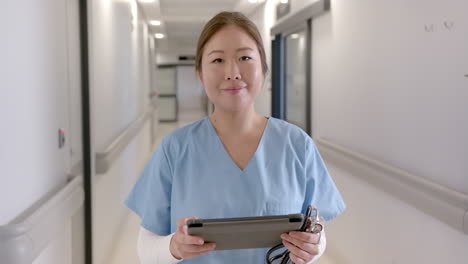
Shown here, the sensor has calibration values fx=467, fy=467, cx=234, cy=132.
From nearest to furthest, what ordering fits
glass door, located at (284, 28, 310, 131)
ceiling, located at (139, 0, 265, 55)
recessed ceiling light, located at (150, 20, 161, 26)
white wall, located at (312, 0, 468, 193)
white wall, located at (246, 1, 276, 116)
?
white wall, located at (312, 0, 468, 193)
glass door, located at (284, 28, 310, 131)
white wall, located at (246, 1, 276, 116)
ceiling, located at (139, 0, 265, 55)
recessed ceiling light, located at (150, 20, 161, 26)

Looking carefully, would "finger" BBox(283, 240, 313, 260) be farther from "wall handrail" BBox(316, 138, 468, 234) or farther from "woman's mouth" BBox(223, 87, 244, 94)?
"wall handrail" BBox(316, 138, 468, 234)

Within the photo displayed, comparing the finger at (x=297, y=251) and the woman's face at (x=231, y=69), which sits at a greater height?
the woman's face at (x=231, y=69)

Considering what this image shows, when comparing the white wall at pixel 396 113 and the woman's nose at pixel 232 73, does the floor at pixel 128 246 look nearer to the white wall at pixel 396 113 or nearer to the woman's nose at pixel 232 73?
the white wall at pixel 396 113

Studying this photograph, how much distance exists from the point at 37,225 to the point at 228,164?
0.89m

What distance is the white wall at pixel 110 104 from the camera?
3.67m

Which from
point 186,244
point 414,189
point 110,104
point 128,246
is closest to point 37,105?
point 186,244

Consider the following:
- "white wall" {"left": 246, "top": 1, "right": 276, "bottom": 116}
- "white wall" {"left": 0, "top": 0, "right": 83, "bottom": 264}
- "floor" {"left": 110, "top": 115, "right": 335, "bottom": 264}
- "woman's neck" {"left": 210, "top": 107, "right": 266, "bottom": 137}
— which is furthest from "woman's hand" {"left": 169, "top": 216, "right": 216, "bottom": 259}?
"white wall" {"left": 246, "top": 1, "right": 276, "bottom": 116}

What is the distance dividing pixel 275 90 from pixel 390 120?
4293 mm

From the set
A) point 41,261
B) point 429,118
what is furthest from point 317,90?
point 41,261

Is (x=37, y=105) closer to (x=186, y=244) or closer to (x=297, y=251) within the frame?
(x=186, y=244)

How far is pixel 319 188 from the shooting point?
1597 mm

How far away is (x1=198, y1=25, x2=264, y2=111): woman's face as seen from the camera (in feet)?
4.66

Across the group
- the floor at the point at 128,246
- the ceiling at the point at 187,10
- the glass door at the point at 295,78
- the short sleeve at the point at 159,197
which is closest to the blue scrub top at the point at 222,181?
the short sleeve at the point at 159,197

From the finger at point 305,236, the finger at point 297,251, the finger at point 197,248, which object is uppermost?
the finger at point 305,236
